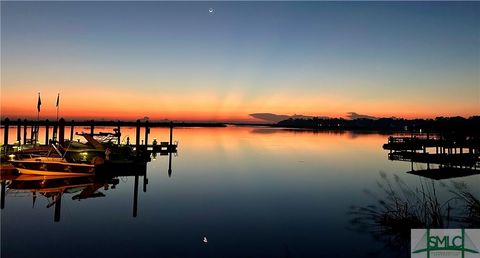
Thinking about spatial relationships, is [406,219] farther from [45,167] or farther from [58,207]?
[45,167]

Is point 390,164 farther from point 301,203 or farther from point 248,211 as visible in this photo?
point 248,211

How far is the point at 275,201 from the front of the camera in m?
24.0

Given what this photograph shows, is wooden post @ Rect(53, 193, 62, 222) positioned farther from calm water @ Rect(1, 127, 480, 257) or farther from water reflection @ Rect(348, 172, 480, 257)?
water reflection @ Rect(348, 172, 480, 257)

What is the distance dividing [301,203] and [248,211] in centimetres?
433

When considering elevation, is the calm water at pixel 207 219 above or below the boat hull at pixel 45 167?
below

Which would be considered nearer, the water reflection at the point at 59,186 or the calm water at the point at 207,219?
the calm water at the point at 207,219

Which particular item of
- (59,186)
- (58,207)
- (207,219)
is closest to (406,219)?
(207,219)

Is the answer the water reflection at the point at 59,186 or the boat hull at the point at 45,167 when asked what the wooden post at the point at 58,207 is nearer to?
the water reflection at the point at 59,186

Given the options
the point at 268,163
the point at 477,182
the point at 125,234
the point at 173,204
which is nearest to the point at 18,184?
the point at 173,204

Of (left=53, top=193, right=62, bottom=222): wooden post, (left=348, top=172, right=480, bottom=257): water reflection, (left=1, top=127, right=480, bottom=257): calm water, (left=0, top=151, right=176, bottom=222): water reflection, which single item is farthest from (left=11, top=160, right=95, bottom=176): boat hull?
(left=348, top=172, right=480, bottom=257): water reflection

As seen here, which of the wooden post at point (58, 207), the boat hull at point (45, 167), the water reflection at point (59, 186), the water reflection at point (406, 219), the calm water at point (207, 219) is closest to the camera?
the water reflection at point (406, 219)

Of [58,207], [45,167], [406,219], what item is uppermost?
[406,219]

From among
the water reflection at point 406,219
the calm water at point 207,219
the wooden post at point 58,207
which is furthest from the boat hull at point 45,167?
the water reflection at point 406,219

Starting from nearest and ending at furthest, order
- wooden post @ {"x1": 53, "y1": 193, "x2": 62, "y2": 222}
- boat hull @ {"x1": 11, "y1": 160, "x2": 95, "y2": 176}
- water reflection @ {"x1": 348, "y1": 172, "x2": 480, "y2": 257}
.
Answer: water reflection @ {"x1": 348, "y1": 172, "x2": 480, "y2": 257}
wooden post @ {"x1": 53, "y1": 193, "x2": 62, "y2": 222}
boat hull @ {"x1": 11, "y1": 160, "x2": 95, "y2": 176}
